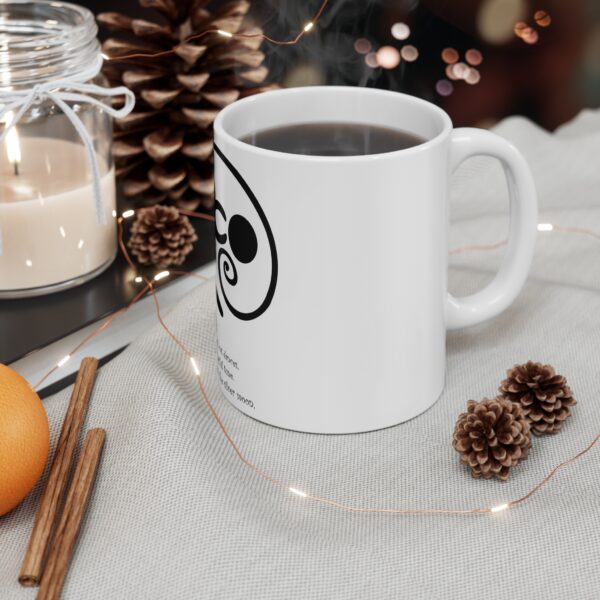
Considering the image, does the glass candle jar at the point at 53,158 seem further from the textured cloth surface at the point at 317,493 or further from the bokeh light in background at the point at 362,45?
the bokeh light in background at the point at 362,45

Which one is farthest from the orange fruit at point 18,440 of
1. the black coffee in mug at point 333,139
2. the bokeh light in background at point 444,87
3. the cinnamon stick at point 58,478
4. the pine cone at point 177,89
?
the bokeh light in background at point 444,87

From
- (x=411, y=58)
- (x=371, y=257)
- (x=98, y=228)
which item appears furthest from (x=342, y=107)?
(x=411, y=58)

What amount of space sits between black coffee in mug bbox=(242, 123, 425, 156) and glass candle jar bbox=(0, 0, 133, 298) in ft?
0.64

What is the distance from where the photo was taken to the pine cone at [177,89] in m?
0.92

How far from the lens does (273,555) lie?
1.67 ft

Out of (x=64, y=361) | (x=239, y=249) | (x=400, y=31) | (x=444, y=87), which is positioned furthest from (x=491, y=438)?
(x=444, y=87)

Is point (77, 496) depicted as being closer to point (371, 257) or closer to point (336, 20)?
point (371, 257)

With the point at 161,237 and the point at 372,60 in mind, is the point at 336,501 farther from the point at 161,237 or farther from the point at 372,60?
the point at 372,60

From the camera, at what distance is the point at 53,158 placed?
2.62 feet

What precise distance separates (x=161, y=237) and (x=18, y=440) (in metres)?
0.34

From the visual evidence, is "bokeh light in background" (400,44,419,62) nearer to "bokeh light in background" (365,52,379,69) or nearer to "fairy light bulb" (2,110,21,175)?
"bokeh light in background" (365,52,379,69)

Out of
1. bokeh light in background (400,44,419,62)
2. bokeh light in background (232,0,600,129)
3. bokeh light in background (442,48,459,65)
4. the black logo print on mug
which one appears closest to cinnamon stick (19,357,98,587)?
the black logo print on mug

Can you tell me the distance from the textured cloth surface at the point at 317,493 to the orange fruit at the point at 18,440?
0.10 feet

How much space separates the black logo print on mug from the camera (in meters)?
0.56
